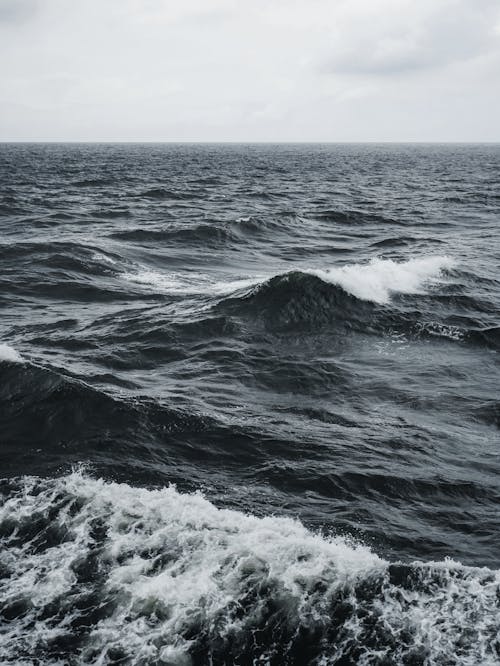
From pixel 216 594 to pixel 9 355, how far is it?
28.7 feet

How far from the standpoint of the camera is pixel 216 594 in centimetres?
680

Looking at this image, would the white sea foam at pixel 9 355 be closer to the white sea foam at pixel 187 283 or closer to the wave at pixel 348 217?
the white sea foam at pixel 187 283

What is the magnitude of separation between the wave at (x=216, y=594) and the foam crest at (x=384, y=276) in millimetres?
12548

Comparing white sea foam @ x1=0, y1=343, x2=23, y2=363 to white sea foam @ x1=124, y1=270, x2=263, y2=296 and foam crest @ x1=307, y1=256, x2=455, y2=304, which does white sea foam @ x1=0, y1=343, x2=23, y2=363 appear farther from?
foam crest @ x1=307, y1=256, x2=455, y2=304

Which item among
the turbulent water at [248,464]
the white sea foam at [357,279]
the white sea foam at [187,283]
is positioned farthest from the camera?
the white sea foam at [187,283]

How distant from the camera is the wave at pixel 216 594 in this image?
243 inches

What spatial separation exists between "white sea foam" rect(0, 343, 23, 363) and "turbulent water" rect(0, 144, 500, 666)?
60 millimetres

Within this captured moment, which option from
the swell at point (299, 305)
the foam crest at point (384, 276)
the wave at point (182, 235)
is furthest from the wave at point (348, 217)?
the swell at point (299, 305)

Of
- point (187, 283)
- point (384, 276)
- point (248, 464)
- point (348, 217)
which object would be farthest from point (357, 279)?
point (348, 217)

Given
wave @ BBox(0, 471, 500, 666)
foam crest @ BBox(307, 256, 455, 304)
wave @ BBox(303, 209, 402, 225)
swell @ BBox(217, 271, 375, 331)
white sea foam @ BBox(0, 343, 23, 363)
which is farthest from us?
wave @ BBox(303, 209, 402, 225)

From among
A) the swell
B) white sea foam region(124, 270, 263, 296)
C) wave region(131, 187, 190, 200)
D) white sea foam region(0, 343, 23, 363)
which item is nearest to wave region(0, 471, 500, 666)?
white sea foam region(0, 343, 23, 363)

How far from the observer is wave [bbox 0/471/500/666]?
6.17 m

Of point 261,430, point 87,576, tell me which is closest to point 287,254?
point 261,430

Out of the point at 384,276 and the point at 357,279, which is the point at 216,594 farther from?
the point at 384,276
